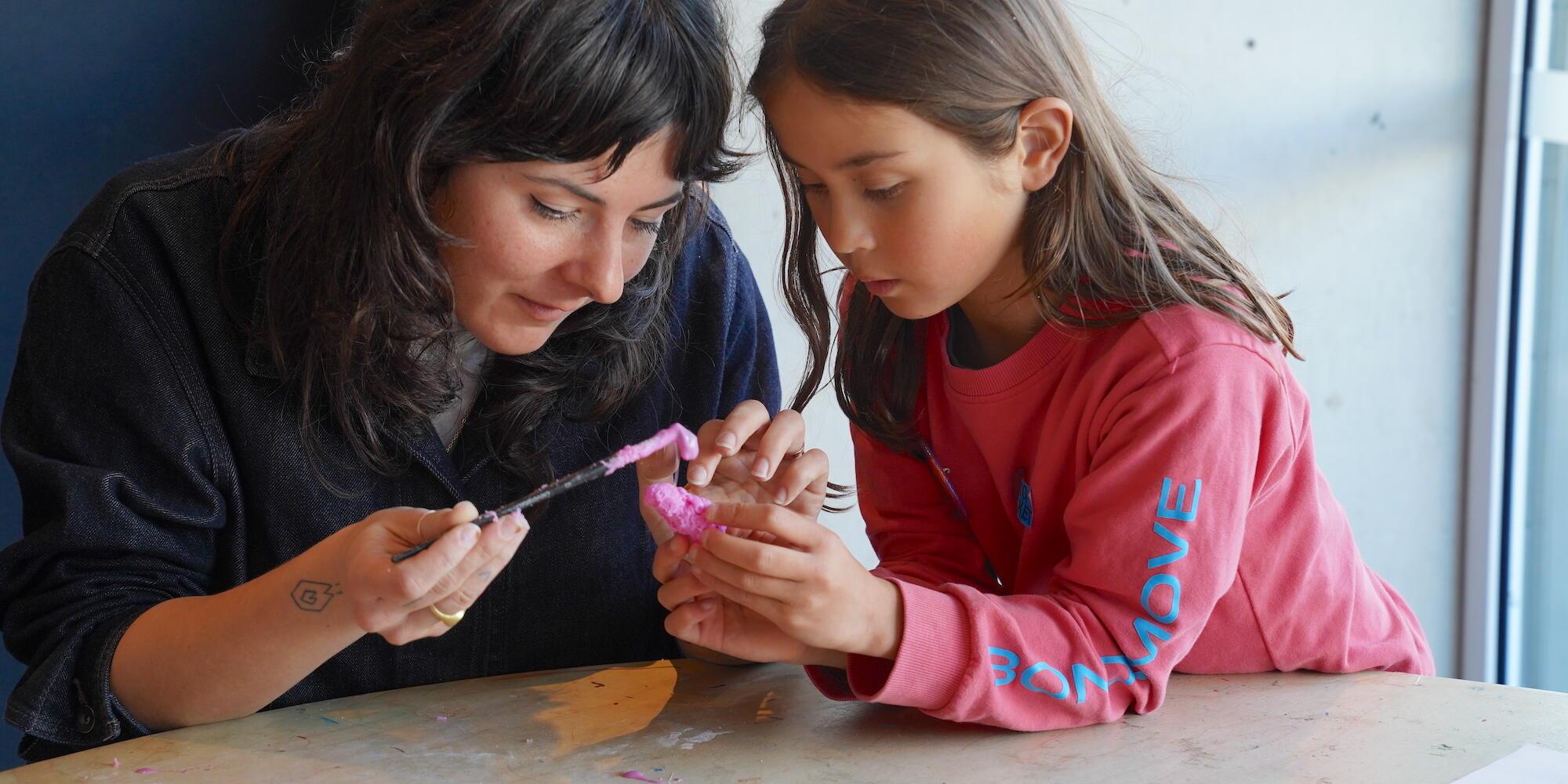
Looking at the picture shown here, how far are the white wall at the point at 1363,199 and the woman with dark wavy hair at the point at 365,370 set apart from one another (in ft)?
4.67

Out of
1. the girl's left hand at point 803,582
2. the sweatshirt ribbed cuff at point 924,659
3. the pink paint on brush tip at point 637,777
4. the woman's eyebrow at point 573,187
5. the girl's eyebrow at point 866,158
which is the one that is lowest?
the pink paint on brush tip at point 637,777

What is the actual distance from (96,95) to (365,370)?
86cm

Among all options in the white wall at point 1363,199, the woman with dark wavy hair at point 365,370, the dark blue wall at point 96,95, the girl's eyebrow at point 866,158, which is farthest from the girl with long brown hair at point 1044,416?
the white wall at point 1363,199

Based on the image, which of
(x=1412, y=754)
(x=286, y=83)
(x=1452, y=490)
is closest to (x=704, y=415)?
(x=1412, y=754)

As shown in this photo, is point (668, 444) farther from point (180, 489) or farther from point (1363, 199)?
point (1363, 199)

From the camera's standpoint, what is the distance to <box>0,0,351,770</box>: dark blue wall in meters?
1.75

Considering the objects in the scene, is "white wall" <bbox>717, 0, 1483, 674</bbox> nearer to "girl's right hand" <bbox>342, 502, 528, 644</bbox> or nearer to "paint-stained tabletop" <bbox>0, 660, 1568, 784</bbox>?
"paint-stained tabletop" <bbox>0, 660, 1568, 784</bbox>

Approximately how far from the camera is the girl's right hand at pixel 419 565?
0.98m

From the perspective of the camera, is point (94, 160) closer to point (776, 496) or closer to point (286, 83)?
point (286, 83)

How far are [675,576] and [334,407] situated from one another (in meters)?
0.39

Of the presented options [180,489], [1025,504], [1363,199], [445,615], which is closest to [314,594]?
[445,615]

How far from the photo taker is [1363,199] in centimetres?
269

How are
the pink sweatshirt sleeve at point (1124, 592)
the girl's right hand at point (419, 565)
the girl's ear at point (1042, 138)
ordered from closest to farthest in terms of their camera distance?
the girl's right hand at point (419, 565)
the pink sweatshirt sleeve at point (1124, 592)
the girl's ear at point (1042, 138)

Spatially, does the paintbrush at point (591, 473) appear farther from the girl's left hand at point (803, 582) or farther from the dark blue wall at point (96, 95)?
the dark blue wall at point (96, 95)
